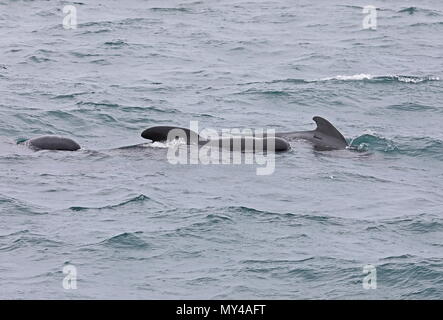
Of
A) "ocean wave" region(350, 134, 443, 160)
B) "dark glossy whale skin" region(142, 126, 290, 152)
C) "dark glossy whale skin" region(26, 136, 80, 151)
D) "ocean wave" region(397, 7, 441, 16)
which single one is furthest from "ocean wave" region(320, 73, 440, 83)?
"ocean wave" region(397, 7, 441, 16)

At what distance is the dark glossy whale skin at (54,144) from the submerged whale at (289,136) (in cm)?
140

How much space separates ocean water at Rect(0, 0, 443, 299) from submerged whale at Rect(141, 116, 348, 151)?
31 cm

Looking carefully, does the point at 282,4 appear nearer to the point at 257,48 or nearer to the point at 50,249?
the point at 257,48

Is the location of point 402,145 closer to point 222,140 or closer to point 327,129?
point 327,129

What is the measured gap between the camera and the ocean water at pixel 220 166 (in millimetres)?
14336

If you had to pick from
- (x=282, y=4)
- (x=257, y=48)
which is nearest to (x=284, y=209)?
(x=257, y=48)

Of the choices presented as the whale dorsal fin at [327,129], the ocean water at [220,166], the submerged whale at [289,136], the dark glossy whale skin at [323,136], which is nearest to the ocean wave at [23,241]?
the ocean water at [220,166]

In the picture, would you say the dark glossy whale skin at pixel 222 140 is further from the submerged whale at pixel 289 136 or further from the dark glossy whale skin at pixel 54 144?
the dark glossy whale skin at pixel 54 144

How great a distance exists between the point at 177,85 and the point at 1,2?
14.3m

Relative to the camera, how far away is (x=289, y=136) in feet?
72.1

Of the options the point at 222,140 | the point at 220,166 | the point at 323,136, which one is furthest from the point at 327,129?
the point at 220,166

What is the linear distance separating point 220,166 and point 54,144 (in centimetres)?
337
